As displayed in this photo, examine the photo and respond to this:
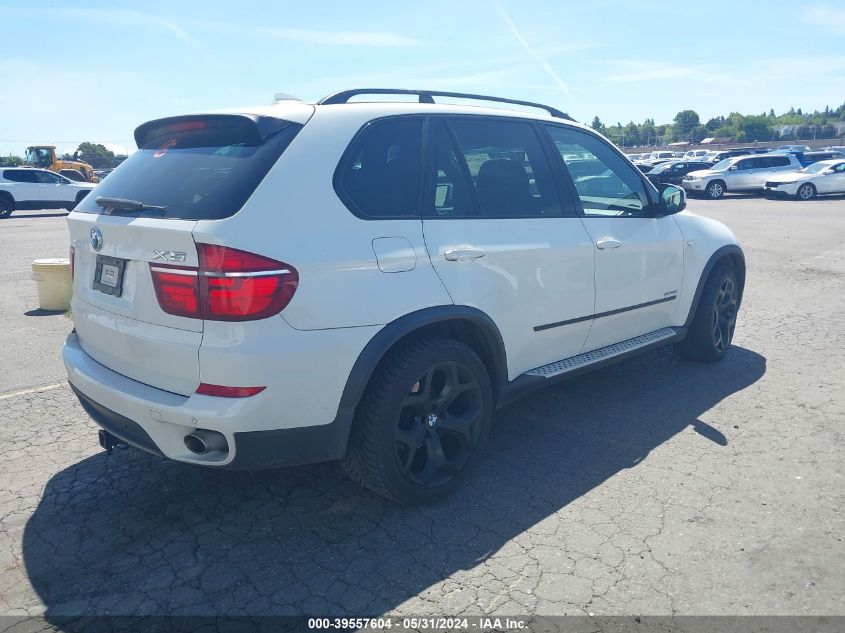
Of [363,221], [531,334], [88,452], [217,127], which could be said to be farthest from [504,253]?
[88,452]

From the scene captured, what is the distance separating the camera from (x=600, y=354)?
4.34 m

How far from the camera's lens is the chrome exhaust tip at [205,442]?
9.12 feet

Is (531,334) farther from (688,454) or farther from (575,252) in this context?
(688,454)

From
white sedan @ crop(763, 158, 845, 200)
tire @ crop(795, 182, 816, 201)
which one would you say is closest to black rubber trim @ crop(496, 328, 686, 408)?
white sedan @ crop(763, 158, 845, 200)

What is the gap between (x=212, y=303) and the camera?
8.81 feet

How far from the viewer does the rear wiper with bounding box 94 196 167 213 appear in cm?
298

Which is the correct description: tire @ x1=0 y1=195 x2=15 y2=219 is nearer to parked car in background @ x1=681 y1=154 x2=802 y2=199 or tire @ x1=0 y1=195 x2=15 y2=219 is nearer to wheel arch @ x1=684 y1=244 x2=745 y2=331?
wheel arch @ x1=684 y1=244 x2=745 y2=331

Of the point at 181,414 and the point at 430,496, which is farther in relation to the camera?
the point at 430,496

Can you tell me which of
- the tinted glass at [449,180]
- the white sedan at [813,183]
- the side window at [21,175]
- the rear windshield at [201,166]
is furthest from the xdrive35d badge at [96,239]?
the white sedan at [813,183]

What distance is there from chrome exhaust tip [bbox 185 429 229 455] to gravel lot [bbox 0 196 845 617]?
1.71 feet

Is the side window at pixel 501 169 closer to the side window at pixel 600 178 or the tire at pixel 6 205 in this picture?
the side window at pixel 600 178

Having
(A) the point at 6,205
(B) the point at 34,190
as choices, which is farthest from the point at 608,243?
(B) the point at 34,190

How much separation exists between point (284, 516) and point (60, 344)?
157 inches

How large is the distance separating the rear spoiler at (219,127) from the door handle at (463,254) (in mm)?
949
